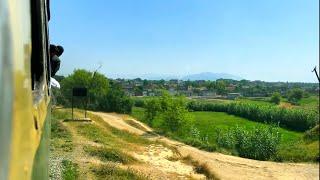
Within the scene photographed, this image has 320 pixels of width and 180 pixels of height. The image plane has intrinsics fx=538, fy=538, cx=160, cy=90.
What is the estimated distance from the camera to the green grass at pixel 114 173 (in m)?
13.5

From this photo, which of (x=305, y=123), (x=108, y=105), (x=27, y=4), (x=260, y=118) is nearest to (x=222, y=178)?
(x=27, y=4)

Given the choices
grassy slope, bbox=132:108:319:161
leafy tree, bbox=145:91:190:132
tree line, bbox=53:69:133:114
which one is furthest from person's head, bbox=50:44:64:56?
tree line, bbox=53:69:133:114

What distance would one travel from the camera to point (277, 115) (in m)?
65.6

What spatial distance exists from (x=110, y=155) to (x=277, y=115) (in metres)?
51.5

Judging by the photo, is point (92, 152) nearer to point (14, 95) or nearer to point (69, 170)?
point (69, 170)

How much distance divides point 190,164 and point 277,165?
3914 mm

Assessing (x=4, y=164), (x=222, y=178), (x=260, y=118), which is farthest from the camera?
(x=260, y=118)

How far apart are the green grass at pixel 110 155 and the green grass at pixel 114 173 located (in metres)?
1.76

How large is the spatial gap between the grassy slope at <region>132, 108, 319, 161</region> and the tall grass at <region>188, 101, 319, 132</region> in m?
1.24

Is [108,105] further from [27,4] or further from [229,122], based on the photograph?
[27,4]

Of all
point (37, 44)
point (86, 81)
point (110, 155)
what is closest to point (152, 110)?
point (86, 81)

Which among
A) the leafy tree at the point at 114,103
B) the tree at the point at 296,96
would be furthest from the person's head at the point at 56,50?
the tree at the point at 296,96

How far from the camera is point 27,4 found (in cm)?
181

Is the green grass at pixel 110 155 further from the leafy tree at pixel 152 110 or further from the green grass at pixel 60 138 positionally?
the leafy tree at pixel 152 110
